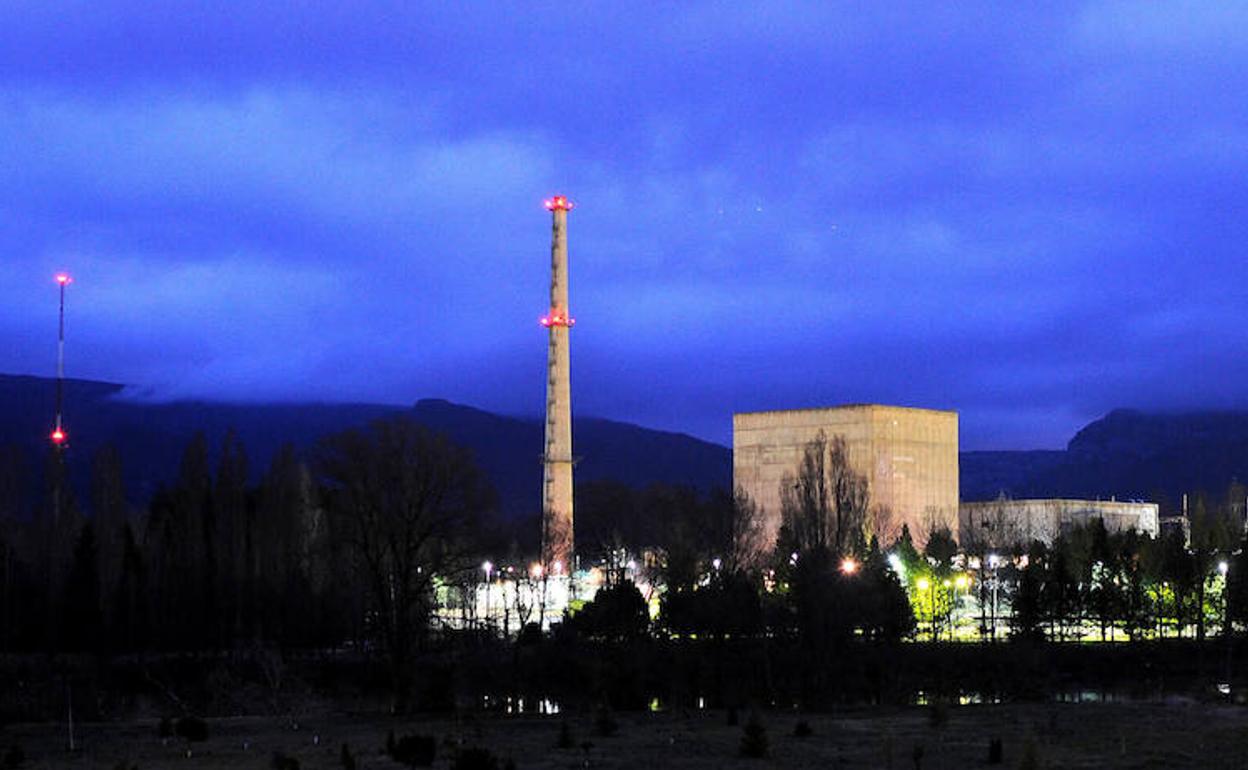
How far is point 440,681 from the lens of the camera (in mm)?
50438

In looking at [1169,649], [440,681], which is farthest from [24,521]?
[1169,649]

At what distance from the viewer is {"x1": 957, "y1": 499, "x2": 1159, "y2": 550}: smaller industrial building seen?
12744cm

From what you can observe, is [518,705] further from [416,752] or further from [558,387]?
[558,387]

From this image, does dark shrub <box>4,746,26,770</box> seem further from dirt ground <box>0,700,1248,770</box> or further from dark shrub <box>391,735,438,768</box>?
dark shrub <box>391,735,438,768</box>

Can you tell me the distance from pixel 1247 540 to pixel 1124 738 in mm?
39746

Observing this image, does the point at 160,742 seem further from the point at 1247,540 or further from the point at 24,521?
the point at 1247,540

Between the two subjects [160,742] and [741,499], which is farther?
[741,499]

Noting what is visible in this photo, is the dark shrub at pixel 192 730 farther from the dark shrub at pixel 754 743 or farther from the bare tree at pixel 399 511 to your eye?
the bare tree at pixel 399 511

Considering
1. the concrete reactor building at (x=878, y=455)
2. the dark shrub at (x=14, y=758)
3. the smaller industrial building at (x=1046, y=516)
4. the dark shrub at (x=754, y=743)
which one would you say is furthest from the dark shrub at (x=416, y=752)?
the smaller industrial building at (x=1046, y=516)

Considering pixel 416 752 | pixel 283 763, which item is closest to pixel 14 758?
pixel 283 763

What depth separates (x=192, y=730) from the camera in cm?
4022

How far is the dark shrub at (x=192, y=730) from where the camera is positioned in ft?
132

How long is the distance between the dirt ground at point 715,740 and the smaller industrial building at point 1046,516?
78.7 metres

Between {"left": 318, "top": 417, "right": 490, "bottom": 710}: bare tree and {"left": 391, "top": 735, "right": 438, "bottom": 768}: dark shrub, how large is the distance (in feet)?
72.6
